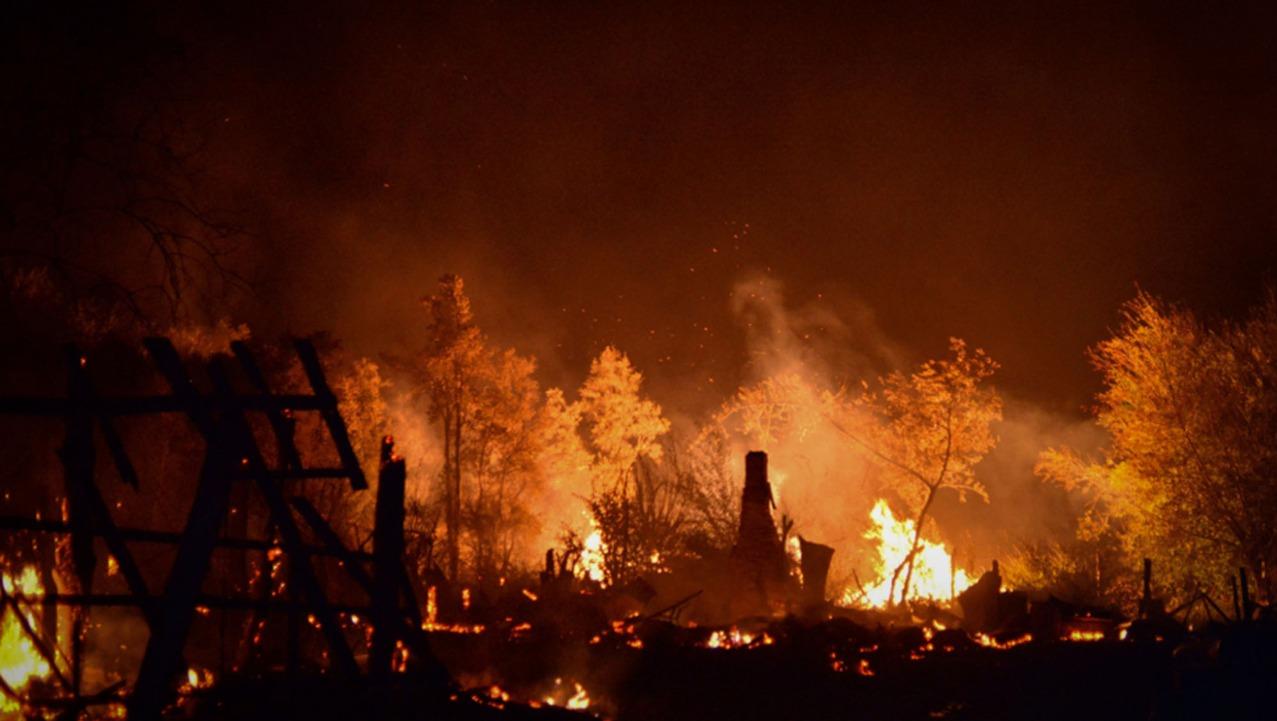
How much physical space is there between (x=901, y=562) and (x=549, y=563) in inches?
808

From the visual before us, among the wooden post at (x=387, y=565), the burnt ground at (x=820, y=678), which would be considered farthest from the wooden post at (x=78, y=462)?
the burnt ground at (x=820, y=678)

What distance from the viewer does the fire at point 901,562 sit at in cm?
3441

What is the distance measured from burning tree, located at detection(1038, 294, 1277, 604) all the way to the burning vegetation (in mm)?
109

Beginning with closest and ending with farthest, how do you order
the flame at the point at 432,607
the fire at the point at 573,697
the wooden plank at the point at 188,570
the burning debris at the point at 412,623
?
the wooden plank at the point at 188,570
the burning debris at the point at 412,623
the fire at the point at 573,697
the flame at the point at 432,607

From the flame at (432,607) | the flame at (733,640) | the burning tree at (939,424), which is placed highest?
the burning tree at (939,424)

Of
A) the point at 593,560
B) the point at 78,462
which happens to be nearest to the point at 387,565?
the point at 78,462

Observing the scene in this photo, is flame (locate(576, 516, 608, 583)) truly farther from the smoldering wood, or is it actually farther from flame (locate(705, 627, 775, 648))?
the smoldering wood

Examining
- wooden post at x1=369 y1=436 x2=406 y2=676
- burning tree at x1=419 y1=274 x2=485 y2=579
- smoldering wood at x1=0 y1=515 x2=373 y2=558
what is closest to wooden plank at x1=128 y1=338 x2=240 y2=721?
smoldering wood at x1=0 y1=515 x2=373 y2=558

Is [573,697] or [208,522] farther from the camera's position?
[573,697]

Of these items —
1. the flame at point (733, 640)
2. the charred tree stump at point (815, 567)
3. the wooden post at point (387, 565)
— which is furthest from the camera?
the charred tree stump at point (815, 567)

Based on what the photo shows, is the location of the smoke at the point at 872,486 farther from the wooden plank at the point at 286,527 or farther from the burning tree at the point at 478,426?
the wooden plank at the point at 286,527

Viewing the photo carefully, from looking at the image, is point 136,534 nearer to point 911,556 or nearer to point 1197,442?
point 911,556

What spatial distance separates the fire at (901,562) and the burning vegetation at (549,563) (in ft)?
0.49

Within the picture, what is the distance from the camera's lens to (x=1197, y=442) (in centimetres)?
3045
